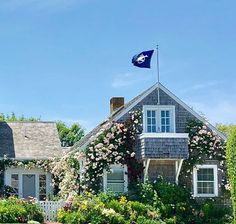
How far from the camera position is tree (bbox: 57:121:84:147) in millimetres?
74562

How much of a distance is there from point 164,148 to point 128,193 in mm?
2923

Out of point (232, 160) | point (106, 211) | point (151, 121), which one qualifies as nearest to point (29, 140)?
point (151, 121)

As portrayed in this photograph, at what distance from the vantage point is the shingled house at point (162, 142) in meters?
33.4

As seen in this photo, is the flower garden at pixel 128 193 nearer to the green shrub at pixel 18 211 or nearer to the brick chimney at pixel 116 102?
the green shrub at pixel 18 211

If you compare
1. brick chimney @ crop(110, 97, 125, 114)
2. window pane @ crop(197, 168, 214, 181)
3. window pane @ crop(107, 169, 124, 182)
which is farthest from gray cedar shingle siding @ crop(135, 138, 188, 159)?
brick chimney @ crop(110, 97, 125, 114)

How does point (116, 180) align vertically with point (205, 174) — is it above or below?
below

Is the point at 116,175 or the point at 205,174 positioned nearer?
the point at 116,175

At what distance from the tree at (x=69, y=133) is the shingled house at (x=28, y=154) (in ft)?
103

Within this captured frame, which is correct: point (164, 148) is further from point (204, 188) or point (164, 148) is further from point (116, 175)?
point (204, 188)

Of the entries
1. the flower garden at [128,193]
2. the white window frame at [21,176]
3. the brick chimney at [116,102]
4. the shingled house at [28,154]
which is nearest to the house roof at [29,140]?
the shingled house at [28,154]

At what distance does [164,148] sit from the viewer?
33406 mm

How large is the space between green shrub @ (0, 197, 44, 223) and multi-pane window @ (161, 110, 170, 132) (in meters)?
8.17

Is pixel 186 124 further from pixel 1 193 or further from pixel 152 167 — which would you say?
pixel 1 193

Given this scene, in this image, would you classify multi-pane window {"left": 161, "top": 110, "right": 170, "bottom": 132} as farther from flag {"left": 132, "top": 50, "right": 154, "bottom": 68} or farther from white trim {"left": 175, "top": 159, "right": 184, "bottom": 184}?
flag {"left": 132, "top": 50, "right": 154, "bottom": 68}
